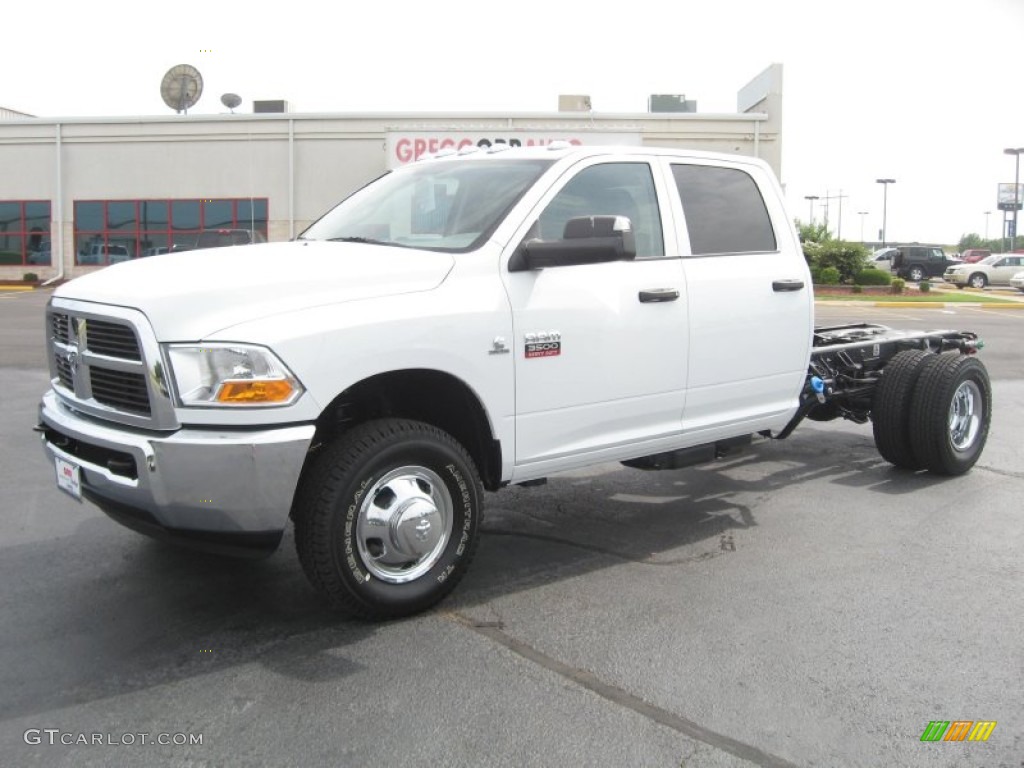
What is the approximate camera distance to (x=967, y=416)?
7.08 meters

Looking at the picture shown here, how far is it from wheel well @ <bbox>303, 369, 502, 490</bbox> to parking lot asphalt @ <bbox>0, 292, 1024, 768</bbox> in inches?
27.5

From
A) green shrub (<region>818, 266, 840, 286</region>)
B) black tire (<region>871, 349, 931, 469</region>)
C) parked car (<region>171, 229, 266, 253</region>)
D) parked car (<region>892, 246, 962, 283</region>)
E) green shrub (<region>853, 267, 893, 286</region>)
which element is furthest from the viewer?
parked car (<region>892, 246, 962, 283</region>)

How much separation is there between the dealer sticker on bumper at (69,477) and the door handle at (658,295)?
2694 millimetres

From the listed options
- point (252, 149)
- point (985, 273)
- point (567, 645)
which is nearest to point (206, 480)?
point (567, 645)

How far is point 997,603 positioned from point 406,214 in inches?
133

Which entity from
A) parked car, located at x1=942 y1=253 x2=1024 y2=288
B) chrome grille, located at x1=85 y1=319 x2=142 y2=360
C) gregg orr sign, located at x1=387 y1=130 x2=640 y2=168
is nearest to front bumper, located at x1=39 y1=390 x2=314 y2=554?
chrome grille, located at x1=85 y1=319 x2=142 y2=360

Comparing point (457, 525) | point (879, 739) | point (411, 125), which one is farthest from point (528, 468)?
point (411, 125)

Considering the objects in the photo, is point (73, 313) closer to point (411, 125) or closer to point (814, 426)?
point (814, 426)

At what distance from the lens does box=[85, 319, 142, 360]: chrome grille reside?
3.77 metres

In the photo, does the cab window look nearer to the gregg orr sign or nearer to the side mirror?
the side mirror

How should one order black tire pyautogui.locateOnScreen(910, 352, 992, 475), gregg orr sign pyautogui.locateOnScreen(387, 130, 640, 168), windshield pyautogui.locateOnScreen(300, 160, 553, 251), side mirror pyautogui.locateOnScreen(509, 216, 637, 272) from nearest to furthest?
side mirror pyautogui.locateOnScreen(509, 216, 637, 272), windshield pyautogui.locateOnScreen(300, 160, 553, 251), black tire pyautogui.locateOnScreen(910, 352, 992, 475), gregg orr sign pyautogui.locateOnScreen(387, 130, 640, 168)

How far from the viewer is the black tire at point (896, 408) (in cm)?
673

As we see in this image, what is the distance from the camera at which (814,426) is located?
29.3 feet
